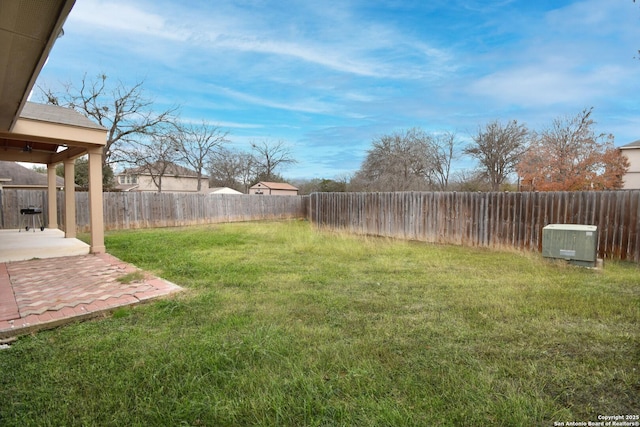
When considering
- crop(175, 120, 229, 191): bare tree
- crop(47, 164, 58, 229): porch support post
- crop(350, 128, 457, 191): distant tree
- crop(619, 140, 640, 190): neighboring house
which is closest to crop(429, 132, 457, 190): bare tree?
crop(350, 128, 457, 191): distant tree

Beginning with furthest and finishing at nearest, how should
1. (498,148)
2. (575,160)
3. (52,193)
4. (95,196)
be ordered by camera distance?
(498,148)
(575,160)
(52,193)
(95,196)

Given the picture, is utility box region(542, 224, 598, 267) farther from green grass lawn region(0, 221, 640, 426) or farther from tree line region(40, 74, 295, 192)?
tree line region(40, 74, 295, 192)

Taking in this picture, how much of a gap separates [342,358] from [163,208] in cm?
1336

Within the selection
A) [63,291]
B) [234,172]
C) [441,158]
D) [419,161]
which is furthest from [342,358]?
[234,172]

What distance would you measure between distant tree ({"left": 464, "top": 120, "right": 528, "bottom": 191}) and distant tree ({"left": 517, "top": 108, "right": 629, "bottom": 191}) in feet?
12.6

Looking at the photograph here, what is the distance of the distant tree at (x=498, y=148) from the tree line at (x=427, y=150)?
54 mm

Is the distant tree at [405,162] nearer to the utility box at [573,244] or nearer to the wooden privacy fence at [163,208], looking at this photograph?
the wooden privacy fence at [163,208]

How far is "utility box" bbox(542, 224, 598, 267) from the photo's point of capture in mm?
5102

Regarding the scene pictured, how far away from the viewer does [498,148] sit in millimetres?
19750

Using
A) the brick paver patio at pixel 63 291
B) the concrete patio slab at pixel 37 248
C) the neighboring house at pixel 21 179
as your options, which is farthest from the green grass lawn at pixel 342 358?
the neighboring house at pixel 21 179

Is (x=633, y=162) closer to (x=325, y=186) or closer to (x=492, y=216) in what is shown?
(x=492, y=216)

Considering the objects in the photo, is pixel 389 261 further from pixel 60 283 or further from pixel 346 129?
pixel 346 129

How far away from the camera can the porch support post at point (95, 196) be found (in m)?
6.11

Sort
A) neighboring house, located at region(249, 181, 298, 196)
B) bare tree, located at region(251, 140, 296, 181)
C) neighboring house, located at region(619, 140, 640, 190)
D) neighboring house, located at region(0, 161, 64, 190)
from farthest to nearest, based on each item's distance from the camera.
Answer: bare tree, located at region(251, 140, 296, 181) < neighboring house, located at region(249, 181, 298, 196) < neighboring house, located at region(619, 140, 640, 190) < neighboring house, located at region(0, 161, 64, 190)
